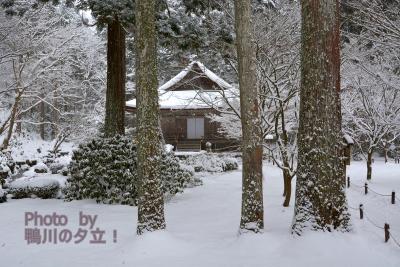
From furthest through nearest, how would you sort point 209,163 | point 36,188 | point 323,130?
point 209,163 → point 36,188 → point 323,130

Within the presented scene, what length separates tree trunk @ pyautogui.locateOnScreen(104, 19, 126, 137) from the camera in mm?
12344

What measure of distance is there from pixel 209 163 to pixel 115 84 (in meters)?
12.1

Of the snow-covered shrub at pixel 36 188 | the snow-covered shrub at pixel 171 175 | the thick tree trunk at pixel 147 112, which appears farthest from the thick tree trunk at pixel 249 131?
the snow-covered shrub at pixel 36 188

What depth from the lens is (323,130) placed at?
6.09 metres

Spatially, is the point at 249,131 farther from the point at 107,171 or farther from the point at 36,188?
the point at 36,188

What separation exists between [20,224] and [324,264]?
732 centimetres

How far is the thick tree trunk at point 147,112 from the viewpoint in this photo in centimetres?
658

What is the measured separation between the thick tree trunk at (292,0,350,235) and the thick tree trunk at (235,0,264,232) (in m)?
0.84

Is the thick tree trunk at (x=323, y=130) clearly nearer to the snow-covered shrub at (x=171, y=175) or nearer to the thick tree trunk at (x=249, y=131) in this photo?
the thick tree trunk at (x=249, y=131)

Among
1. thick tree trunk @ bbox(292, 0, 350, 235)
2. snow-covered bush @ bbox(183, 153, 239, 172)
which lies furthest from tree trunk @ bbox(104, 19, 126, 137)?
snow-covered bush @ bbox(183, 153, 239, 172)

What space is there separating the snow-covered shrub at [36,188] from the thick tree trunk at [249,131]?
866 cm

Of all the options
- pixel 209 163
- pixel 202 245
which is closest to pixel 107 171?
pixel 202 245

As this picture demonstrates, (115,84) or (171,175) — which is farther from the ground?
(115,84)

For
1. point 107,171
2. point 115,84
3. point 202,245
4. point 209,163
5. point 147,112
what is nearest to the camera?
point 147,112
